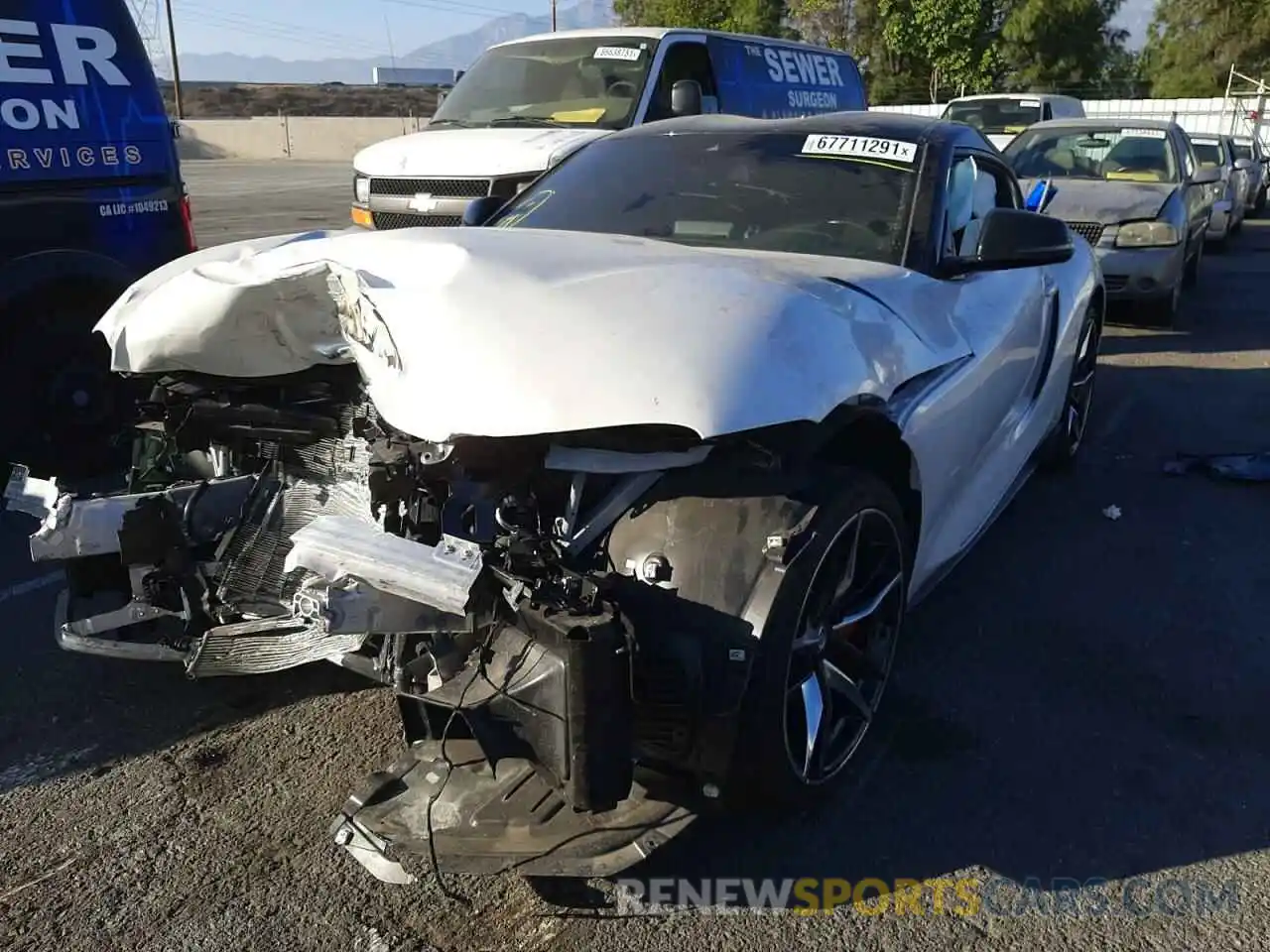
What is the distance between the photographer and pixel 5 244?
4.67m

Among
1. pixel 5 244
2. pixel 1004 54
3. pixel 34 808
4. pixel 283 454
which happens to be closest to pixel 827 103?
pixel 5 244

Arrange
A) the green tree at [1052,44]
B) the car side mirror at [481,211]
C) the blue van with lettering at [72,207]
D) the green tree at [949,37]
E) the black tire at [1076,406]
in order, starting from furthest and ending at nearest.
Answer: the green tree at [1052,44], the green tree at [949,37], the black tire at [1076,406], the blue van with lettering at [72,207], the car side mirror at [481,211]

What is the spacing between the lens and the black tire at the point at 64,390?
493 cm

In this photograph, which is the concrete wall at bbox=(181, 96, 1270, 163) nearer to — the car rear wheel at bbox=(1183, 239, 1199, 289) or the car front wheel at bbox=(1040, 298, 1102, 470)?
the car rear wheel at bbox=(1183, 239, 1199, 289)

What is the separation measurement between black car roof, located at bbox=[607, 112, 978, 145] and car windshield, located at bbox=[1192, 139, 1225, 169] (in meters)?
12.5

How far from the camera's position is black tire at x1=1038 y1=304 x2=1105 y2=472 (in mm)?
5066

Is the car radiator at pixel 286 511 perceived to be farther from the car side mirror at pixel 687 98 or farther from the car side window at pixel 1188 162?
the car side window at pixel 1188 162

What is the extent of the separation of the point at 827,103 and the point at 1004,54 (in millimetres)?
30631

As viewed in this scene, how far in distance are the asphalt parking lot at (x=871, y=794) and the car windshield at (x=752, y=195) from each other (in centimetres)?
139

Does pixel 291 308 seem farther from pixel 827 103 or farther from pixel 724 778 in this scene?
pixel 827 103

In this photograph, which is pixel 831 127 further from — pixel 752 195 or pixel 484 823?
pixel 484 823

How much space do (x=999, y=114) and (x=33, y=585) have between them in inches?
632

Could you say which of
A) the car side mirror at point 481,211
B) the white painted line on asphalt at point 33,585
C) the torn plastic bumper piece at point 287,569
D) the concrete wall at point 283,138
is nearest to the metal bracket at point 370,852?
the torn plastic bumper piece at point 287,569

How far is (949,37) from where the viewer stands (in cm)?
3688
